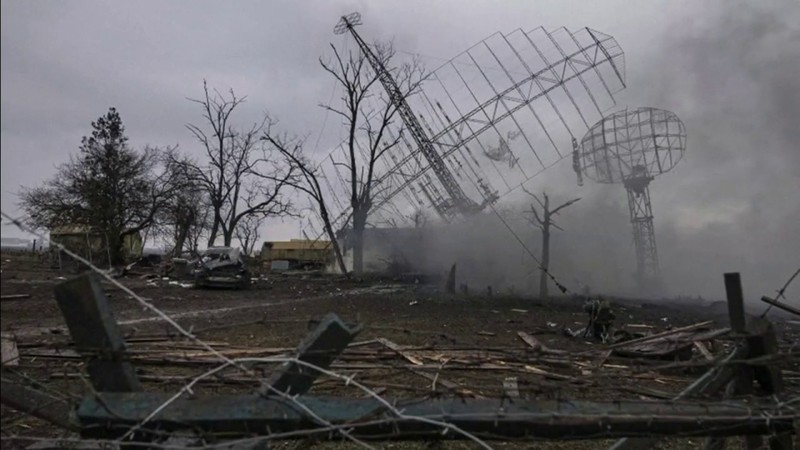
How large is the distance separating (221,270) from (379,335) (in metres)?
15.0

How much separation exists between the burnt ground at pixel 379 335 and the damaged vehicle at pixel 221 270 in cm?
72

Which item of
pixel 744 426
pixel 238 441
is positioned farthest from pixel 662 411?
pixel 238 441

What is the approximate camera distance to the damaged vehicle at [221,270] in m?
23.9

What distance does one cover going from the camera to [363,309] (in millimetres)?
17375

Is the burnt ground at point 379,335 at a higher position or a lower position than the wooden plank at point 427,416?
lower

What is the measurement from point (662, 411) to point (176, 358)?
3.19m

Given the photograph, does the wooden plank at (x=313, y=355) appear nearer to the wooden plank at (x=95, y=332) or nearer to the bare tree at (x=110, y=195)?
the wooden plank at (x=95, y=332)

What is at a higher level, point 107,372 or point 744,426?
point 107,372

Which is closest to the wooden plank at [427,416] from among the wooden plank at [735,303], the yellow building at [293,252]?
the wooden plank at [735,303]

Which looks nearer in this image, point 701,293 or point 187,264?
point 187,264

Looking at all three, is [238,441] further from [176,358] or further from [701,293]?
[701,293]

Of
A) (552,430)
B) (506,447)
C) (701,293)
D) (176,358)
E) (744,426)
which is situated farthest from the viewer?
(701,293)

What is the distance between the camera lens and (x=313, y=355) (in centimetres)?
232

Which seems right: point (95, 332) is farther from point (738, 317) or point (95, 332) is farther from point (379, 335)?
point (379, 335)
